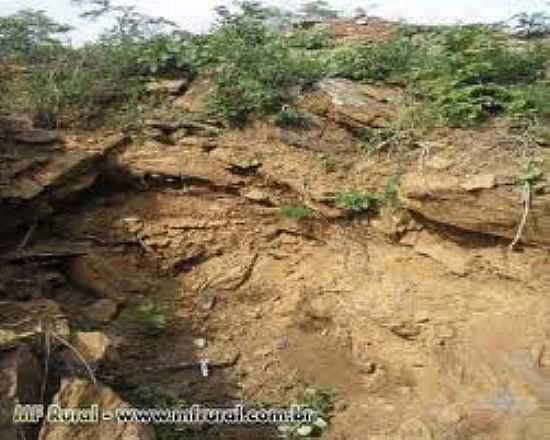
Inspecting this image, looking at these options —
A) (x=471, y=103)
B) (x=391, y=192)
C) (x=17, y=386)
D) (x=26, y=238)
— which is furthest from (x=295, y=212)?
(x=17, y=386)

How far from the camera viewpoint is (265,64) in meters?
6.93

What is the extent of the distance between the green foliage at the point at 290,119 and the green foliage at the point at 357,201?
82 cm

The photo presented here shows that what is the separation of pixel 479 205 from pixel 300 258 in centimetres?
140

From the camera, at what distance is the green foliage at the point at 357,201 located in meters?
6.25

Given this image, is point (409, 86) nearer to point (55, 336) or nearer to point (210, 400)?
point (210, 400)

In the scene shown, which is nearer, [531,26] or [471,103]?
[471,103]

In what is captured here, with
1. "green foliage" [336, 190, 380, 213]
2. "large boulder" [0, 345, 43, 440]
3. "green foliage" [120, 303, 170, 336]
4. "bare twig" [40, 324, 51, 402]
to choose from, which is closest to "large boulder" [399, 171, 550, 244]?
"green foliage" [336, 190, 380, 213]

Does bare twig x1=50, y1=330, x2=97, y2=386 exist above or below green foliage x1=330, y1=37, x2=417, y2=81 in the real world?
below

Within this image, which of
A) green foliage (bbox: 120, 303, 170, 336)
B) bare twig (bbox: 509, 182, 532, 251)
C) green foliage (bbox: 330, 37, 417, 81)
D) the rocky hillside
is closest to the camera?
the rocky hillside

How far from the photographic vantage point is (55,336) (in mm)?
4645

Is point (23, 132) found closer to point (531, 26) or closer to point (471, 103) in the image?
point (471, 103)

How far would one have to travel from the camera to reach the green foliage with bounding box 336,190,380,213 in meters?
6.25

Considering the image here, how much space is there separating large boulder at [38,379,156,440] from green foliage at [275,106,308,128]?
296cm

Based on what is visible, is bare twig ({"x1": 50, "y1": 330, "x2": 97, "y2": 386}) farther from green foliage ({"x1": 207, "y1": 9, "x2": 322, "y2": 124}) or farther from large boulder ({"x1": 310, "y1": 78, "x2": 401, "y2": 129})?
large boulder ({"x1": 310, "y1": 78, "x2": 401, "y2": 129})
